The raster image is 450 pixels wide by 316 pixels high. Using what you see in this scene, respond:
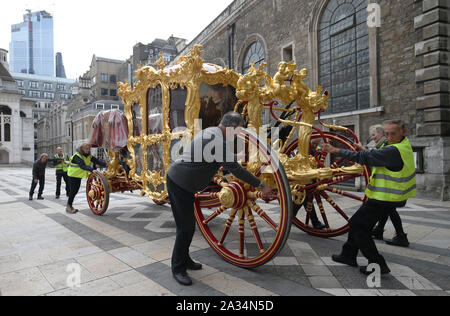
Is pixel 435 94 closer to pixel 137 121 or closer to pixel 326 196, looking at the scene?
pixel 326 196

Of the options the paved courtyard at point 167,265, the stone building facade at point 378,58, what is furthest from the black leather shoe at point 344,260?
the stone building facade at point 378,58

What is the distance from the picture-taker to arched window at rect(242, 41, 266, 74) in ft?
48.0

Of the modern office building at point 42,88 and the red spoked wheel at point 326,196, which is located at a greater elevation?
the modern office building at point 42,88

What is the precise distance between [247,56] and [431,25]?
30.0ft

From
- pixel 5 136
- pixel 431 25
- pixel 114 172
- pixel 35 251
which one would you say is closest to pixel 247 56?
pixel 431 25

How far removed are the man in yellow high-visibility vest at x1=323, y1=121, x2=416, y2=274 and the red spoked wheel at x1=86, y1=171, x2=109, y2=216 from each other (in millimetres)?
4459

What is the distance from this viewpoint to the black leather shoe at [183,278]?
2.72 metres

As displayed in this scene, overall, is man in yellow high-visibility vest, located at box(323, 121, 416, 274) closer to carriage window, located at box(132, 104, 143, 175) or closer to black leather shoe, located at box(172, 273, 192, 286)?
black leather shoe, located at box(172, 273, 192, 286)

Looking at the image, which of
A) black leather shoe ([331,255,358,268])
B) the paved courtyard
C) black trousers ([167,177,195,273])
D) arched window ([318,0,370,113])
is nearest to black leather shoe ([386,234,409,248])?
the paved courtyard

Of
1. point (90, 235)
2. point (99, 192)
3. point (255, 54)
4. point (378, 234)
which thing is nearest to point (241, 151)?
point (378, 234)

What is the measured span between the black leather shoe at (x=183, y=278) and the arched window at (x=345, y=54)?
30.3 ft

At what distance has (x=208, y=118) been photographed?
4789 millimetres

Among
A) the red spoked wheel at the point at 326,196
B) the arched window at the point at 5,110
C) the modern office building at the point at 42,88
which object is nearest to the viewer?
the red spoked wheel at the point at 326,196

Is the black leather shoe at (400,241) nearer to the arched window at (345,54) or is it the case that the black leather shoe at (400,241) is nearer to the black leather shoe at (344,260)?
the black leather shoe at (344,260)
